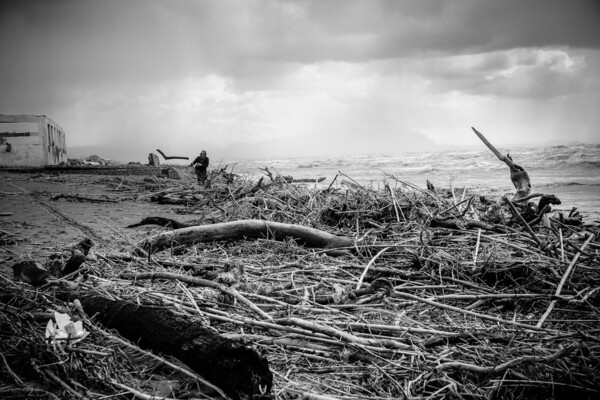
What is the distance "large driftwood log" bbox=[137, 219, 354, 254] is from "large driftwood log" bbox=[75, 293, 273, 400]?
75.9 inches

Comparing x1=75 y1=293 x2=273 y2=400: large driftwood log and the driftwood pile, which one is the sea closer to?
the driftwood pile

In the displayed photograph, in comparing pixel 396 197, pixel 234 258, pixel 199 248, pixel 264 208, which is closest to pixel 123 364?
pixel 234 258

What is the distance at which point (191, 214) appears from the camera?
314 inches

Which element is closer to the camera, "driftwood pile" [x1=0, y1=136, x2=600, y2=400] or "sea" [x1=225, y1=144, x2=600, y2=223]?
"driftwood pile" [x1=0, y1=136, x2=600, y2=400]

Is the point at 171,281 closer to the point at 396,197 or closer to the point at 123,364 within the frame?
the point at 123,364

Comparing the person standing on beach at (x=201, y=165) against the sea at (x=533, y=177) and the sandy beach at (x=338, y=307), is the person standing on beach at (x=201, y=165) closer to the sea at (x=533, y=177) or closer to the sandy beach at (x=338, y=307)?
the sea at (x=533, y=177)

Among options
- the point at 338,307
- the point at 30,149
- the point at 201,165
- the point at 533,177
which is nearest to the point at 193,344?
the point at 338,307

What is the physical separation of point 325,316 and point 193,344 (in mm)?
1022

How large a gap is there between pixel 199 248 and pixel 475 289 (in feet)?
9.29

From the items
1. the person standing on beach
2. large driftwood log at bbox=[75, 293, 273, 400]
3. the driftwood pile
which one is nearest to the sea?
the person standing on beach

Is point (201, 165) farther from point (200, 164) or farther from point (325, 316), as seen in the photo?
point (325, 316)

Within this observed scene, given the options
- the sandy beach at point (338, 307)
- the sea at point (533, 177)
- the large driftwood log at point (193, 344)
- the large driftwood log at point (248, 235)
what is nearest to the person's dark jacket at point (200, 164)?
the sea at point (533, 177)

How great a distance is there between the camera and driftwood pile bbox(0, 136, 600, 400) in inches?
76.1

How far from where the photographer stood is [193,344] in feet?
6.41
